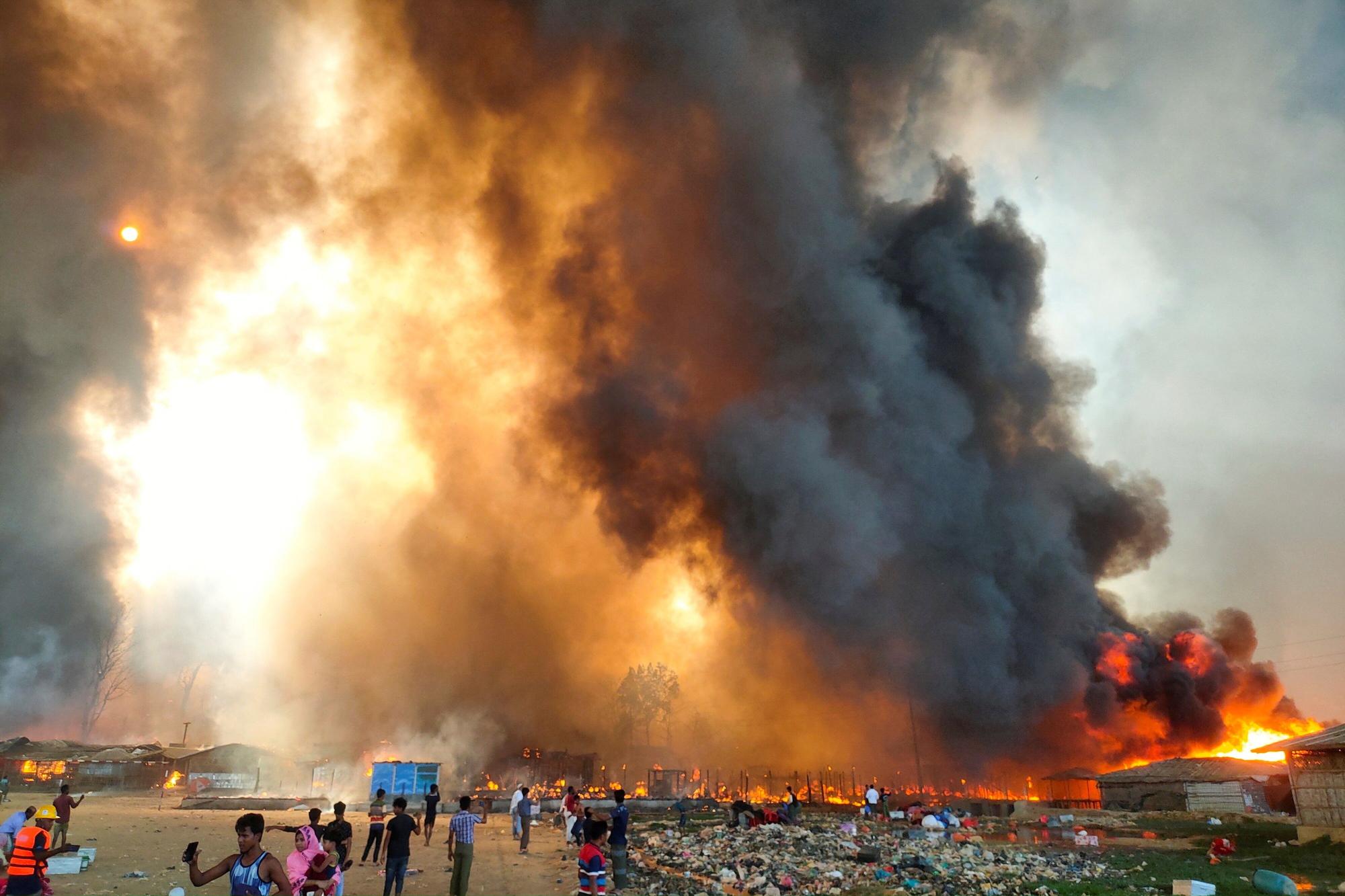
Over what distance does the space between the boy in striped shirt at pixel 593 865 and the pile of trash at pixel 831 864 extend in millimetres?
8937

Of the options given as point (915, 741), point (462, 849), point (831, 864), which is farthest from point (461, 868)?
point (915, 741)

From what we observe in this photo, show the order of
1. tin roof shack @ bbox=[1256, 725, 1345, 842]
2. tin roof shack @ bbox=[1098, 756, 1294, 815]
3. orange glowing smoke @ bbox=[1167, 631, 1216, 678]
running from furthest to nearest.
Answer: orange glowing smoke @ bbox=[1167, 631, 1216, 678]
tin roof shack @ bbox=[1098, 756, 1294, 815]
tin roof shack @ bbox=[1256, 725, 1345, 842]

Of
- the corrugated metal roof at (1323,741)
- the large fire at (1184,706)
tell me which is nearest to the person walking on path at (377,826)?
the corrugated metal roof at (1323,741)

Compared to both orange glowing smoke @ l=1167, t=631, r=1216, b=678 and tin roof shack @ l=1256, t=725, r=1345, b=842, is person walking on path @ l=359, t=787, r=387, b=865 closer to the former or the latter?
tin roof shack @ l=1256, t=725, r=1345, b=842

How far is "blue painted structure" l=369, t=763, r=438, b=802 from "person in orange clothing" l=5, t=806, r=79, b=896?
3625 centimetres

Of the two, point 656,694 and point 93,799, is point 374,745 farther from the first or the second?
point 656,694

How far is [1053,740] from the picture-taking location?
2447 inches

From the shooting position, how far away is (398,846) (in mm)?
14773

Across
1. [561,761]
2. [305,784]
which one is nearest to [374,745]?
[305,784]

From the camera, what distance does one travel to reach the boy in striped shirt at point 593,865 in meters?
9.80

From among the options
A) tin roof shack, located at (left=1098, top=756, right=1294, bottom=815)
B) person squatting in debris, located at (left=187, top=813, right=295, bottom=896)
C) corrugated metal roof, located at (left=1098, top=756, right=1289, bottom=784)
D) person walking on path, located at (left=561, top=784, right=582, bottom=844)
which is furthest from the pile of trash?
corrugated metal roof, located at (left=1098, top=756, right=1289, bottom=784)

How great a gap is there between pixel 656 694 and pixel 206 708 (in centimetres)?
5393

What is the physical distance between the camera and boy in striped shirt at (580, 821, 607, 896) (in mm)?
9797

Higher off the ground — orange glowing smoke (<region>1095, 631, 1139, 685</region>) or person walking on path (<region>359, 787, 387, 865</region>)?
orange glowing smoke (<region>1095, 631, 1139, 685</region>)
